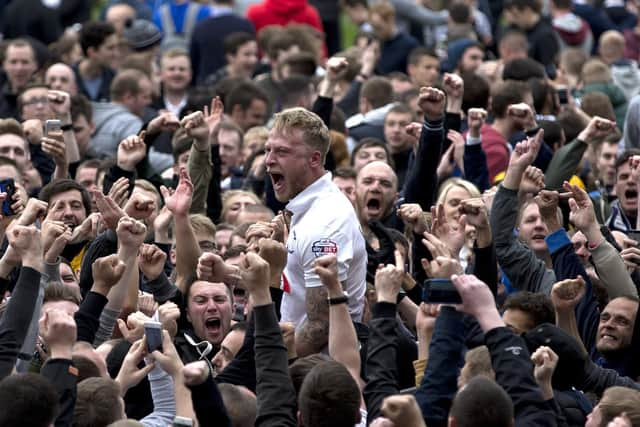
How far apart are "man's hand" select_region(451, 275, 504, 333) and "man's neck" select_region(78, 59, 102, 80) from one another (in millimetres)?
10148

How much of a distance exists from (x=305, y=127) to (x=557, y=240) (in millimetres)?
1835

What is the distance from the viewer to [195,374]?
6.52 m

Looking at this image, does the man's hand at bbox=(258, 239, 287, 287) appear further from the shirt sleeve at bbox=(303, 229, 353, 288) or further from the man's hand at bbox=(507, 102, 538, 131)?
the man's hand at bbox=(507, 102, 538, 131)

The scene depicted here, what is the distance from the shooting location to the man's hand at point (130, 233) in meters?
8.28

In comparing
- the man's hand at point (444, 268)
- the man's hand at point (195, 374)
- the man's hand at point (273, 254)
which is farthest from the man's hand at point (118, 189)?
the man's hand at point (195, 374)

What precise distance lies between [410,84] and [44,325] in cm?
935

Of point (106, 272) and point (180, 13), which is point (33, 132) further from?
point (180, 13)

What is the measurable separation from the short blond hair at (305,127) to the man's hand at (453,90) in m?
2.18

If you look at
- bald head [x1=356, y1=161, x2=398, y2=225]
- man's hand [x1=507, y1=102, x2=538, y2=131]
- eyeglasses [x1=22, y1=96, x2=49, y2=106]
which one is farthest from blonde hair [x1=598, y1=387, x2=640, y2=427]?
eyeglasses [x1=22, y1=96, x2=49, y2=106]

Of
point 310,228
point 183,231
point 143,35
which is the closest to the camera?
point 310,228

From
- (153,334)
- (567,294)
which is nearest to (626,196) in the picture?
(567,294)

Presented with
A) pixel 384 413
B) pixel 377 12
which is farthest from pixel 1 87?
pixel 384 413

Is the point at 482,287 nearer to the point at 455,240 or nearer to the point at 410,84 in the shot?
the point at 455,240

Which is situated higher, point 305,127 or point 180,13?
point 305,127
